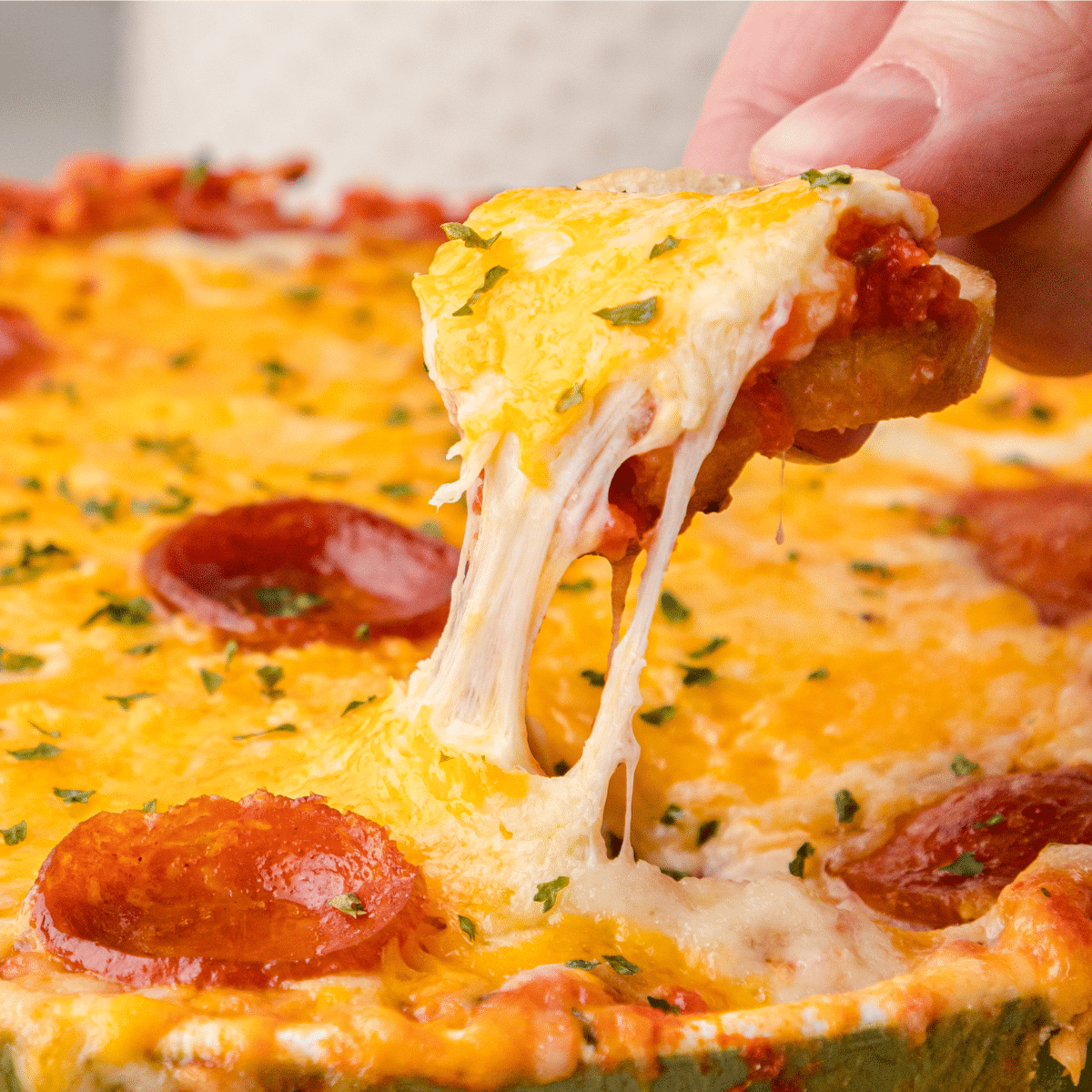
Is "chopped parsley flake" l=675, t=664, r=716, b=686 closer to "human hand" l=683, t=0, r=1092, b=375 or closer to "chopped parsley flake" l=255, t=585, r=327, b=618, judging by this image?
"chopped parsley flake" l=255, t=585, r=327, b=618

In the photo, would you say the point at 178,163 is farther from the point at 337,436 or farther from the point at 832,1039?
the point at 832,1039

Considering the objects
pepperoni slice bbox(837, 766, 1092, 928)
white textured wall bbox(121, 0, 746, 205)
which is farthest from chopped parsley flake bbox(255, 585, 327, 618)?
white textured wall bbox(121, 0, 746, 205)

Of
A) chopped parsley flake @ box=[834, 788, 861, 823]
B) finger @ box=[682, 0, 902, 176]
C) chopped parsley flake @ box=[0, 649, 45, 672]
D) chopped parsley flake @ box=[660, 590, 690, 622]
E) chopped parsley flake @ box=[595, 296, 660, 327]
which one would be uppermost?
finger @ box=[682, 0, 902, 176]

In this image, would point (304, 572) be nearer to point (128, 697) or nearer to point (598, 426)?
point (128, 697)

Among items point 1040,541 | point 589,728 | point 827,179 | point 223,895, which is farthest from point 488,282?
point 1040,541

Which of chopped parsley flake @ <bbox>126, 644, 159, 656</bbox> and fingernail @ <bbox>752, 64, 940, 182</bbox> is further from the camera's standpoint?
chopped parsley flake @ <bbox>126, 644, 159, 656</bbox>

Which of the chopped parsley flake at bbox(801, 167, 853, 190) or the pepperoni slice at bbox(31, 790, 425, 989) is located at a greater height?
the chopped parsley flake at bbox(801, 167, 853, 190)

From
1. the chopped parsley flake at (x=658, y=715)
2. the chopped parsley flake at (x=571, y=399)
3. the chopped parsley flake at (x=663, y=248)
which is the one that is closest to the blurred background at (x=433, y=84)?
the chopped parsley flake at (x=658, y=715)

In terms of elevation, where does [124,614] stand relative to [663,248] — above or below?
below
